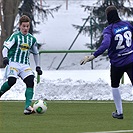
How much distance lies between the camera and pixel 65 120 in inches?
460

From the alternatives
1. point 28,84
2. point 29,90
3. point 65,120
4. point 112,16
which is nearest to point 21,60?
point 28,84

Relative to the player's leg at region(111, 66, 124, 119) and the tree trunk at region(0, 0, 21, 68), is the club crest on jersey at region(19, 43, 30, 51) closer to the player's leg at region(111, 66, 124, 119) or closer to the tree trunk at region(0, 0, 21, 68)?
the player's leg at region(111, 66, 124, 119)

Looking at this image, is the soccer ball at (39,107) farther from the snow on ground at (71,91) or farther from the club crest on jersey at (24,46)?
the snow on ground at (71,91)

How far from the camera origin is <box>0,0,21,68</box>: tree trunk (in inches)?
1161

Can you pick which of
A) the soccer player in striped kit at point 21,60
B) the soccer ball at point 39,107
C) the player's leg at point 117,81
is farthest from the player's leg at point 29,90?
the player's leg at point 117,81

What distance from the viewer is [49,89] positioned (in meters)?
18.7

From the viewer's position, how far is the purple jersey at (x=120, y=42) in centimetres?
1161

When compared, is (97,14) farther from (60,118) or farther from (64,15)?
(64,15)

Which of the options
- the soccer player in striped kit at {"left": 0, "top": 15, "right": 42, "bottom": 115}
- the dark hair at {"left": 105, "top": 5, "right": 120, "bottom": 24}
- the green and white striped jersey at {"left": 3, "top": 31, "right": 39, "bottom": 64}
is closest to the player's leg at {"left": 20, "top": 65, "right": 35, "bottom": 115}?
the soccer player in striped kit at {"left": 0, "top": 15, "right": 42, "bottom": 115}

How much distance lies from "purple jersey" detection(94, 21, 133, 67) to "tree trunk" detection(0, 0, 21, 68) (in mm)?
Answer: 17716

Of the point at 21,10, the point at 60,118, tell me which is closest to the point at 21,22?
the point at 60,118

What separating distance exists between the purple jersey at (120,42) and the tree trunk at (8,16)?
17716mm

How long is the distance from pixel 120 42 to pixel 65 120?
1.57 m

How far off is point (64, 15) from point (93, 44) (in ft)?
123
